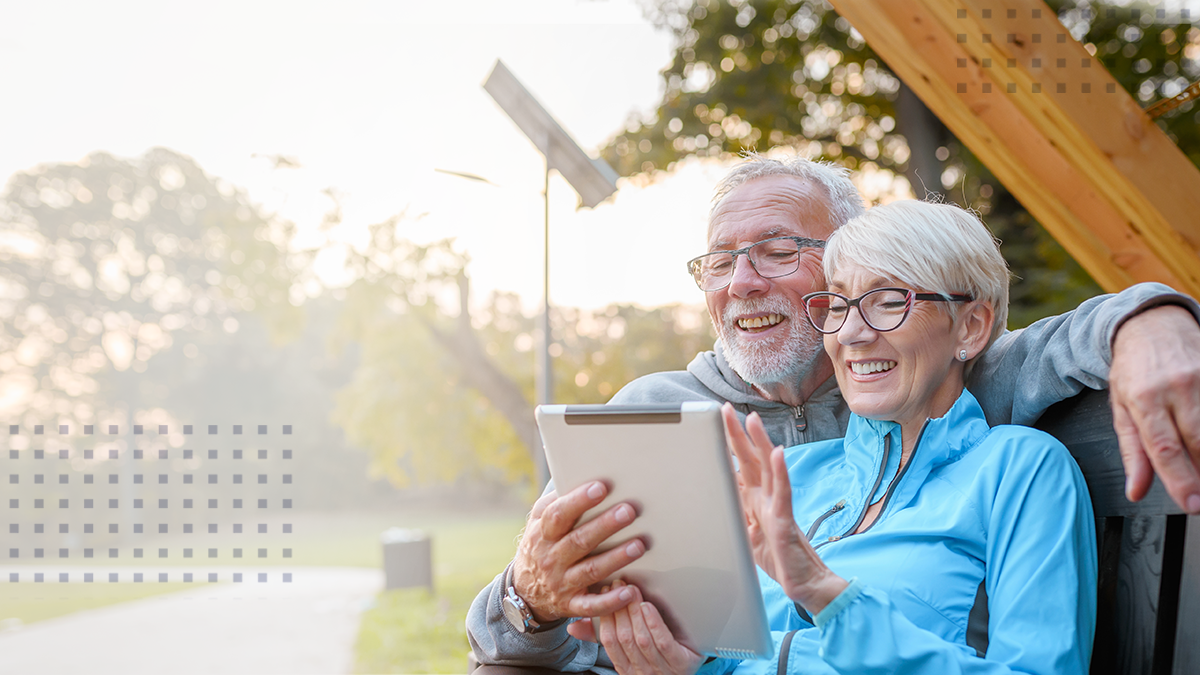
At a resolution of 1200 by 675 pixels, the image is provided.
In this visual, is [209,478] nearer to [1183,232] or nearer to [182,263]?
[182,263]

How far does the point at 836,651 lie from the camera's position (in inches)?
37.4

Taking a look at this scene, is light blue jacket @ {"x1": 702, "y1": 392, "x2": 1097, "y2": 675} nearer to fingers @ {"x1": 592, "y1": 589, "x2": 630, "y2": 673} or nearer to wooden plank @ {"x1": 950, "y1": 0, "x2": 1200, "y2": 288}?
fingers @ {"x1": 592, "y1": 589, "x2": 630, "y2": 673}

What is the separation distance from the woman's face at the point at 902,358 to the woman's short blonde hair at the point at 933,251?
0.8 inches

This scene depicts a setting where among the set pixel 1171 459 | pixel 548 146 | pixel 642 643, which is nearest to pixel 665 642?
pixel 642 643

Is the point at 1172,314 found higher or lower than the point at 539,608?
higher

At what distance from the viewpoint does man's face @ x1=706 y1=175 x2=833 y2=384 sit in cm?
165

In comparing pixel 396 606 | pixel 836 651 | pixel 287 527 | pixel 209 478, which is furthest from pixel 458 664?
pixel 836 651

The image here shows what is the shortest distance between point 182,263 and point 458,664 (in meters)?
7.24

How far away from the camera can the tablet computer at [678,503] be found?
37.5 inches

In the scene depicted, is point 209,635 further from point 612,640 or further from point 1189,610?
point 1189,610

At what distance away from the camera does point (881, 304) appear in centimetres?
123

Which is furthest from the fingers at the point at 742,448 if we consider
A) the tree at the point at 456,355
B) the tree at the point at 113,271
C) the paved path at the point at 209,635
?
the tree at the point at 113,271

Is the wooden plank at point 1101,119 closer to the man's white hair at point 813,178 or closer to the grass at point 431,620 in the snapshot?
the man's white hair at point 813,178

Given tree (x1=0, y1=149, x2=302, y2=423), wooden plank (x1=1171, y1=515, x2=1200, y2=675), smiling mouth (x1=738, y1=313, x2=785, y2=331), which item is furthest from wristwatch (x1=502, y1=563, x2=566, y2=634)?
tree (x1=0, y1=149, x2=302, y2=423)
